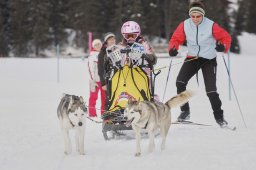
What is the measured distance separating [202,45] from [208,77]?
19.3 inches

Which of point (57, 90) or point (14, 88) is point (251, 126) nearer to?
point (57, 90)

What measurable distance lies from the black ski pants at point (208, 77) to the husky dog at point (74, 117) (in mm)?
2372

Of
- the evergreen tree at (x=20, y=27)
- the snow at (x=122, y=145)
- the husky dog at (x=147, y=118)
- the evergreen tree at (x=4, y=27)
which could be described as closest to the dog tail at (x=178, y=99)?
the husky dog at (x=147, y=118)

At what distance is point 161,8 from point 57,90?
36790 millimetres

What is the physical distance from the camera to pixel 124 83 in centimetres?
665

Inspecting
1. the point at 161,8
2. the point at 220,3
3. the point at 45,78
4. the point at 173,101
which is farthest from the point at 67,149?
the point at 161,8

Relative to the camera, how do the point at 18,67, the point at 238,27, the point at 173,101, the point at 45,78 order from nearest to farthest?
the point at 173,101
the point at 45,78
the point at 18,67
the point at 238,27

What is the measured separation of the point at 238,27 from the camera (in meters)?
57.3

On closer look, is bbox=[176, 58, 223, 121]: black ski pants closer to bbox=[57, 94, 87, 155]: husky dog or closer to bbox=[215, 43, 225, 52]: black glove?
bbox=[215, 43, 225, 52]: black glove

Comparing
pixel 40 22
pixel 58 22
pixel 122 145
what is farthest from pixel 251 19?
pixel 122 145

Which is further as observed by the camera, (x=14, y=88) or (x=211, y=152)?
(x=14, y=88)

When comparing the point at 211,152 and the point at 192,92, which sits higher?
the point at 192,92

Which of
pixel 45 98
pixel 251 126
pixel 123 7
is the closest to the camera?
pixel 251 126

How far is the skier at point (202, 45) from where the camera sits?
23.5 feet
